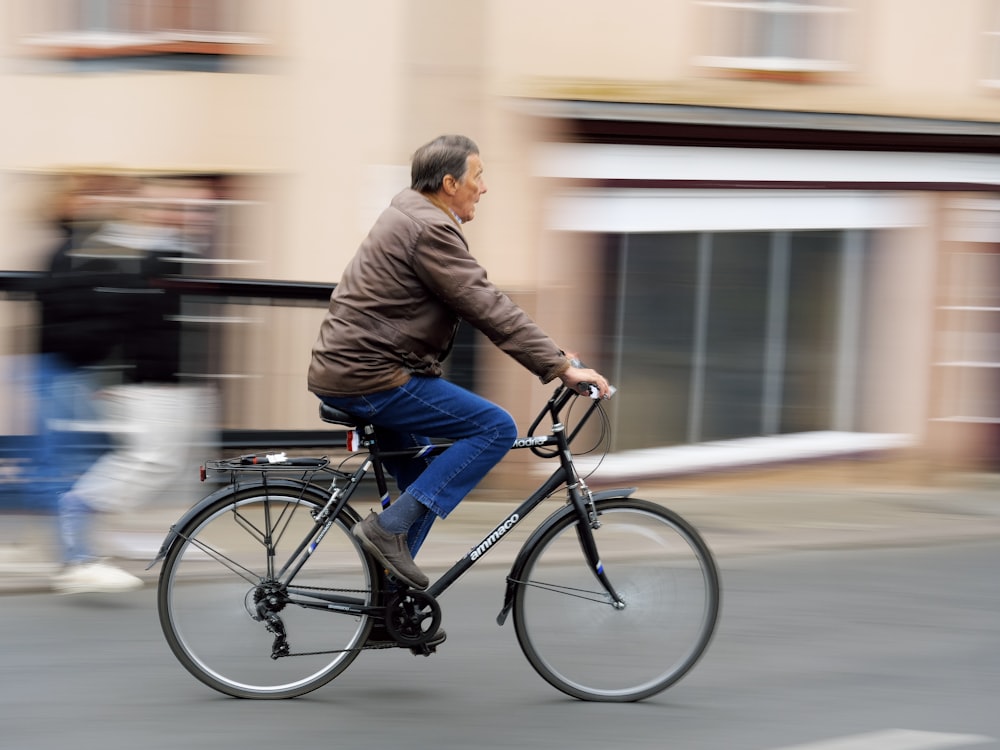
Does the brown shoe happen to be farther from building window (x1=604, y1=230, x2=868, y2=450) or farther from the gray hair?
building window (x1=604, y1=230, x2=868, y2=450)

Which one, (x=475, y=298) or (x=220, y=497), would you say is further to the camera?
(x=220, y=497)

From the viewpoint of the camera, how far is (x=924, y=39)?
398 inches

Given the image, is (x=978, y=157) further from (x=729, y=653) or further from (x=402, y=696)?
(x=402, y=696)

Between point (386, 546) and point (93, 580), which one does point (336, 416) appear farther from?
point (93, 580)

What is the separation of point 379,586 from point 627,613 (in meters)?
0.86

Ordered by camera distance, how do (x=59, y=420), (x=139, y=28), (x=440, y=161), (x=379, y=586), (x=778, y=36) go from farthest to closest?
1. (x=778, y=36)
2. (x=139, y=28)
3. (x=59, y=420)
4. (x=379, y=586)
5. (x=440, y=161)

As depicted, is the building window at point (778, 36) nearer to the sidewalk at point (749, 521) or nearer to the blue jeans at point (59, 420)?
the sidewalk at point (749, 521)

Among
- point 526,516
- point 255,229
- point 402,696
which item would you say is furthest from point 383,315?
point 255,229

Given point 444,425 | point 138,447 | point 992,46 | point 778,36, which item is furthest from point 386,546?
point 992,46

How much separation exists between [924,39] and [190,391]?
240 inches

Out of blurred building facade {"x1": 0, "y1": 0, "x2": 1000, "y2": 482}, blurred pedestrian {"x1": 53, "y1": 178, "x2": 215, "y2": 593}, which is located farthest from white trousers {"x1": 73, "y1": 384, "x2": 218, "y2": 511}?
blurred building facade {"x1": 0, "y1": 0, "x2": 1000, "y2": 482}

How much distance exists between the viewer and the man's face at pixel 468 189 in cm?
461

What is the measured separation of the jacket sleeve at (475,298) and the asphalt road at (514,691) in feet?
3.90

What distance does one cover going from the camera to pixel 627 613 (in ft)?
16.0
